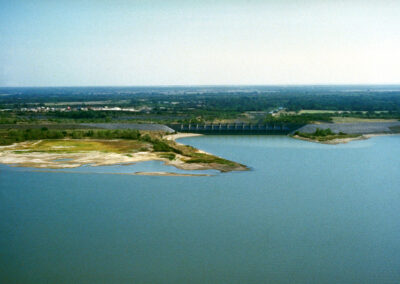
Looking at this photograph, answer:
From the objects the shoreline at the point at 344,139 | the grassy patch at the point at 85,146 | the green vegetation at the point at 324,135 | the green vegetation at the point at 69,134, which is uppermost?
the green vegetation at the point at 69,134

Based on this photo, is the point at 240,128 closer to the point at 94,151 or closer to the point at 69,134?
the point at 69,134

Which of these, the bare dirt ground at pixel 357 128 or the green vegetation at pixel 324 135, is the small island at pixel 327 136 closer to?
the green vegetation at pixel 324 135

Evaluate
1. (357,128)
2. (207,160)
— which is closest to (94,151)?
(207,160)

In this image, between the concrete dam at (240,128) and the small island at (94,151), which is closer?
the small island at (94,151)

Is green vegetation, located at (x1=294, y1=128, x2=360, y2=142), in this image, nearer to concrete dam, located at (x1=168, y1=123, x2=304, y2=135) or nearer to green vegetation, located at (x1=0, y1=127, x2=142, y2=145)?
concrete dam, located at (x1=168, y1=123, x2=304, y2=135)

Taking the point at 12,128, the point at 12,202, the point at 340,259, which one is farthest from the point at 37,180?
the point at 12,128

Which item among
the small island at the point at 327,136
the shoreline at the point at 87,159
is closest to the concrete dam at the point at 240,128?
the small island at the point at 327,136
